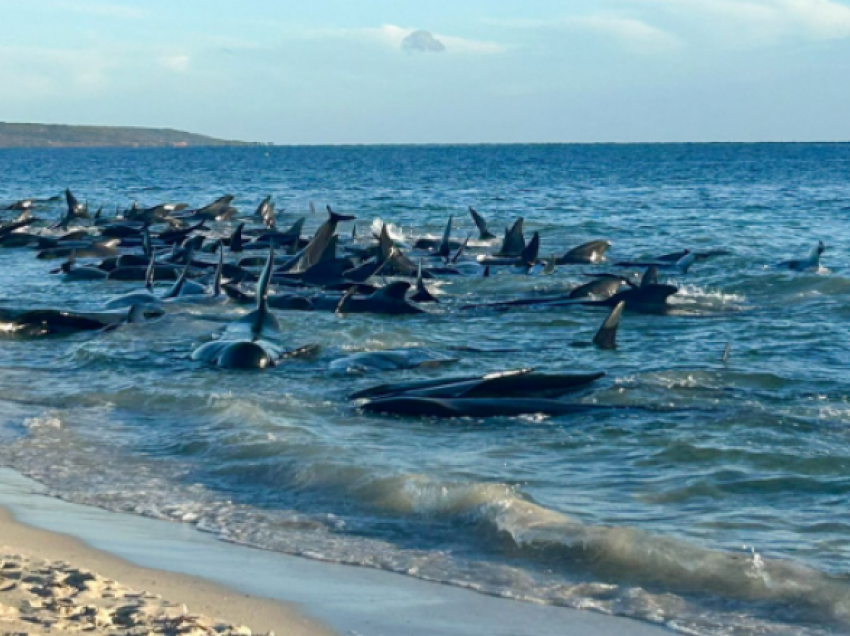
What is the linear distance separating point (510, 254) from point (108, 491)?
1347cm

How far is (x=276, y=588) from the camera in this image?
529 cm

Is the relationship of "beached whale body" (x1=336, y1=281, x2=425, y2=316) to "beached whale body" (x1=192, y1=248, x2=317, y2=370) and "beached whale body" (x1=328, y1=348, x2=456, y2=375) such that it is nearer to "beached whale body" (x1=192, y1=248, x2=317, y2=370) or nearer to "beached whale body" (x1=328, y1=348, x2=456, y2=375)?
"beached whale body" (x1=192, y1=248, x2=317, y2=370)

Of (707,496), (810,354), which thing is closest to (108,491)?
(707,496)

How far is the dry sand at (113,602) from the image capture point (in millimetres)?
4441

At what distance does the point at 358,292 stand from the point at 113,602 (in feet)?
34.0

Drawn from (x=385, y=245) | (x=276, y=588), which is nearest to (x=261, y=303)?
(x=385, y=245)

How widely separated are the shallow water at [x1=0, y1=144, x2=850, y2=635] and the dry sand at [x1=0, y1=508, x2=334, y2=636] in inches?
33.8

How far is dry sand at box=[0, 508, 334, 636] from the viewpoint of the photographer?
14.6ft

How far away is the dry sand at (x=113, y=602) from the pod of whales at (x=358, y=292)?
3590mm

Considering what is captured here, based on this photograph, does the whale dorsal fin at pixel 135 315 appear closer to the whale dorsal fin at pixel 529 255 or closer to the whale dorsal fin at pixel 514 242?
the whale dorsal fin at pixel 529 255

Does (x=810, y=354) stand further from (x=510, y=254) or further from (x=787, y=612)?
(x=510, y=254)

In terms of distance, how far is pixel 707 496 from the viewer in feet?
22.9

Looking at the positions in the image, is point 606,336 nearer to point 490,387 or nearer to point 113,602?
point 490,387

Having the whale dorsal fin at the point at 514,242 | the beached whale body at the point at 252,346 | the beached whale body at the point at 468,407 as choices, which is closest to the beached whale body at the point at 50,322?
the beached whale body at the point at 252,346
